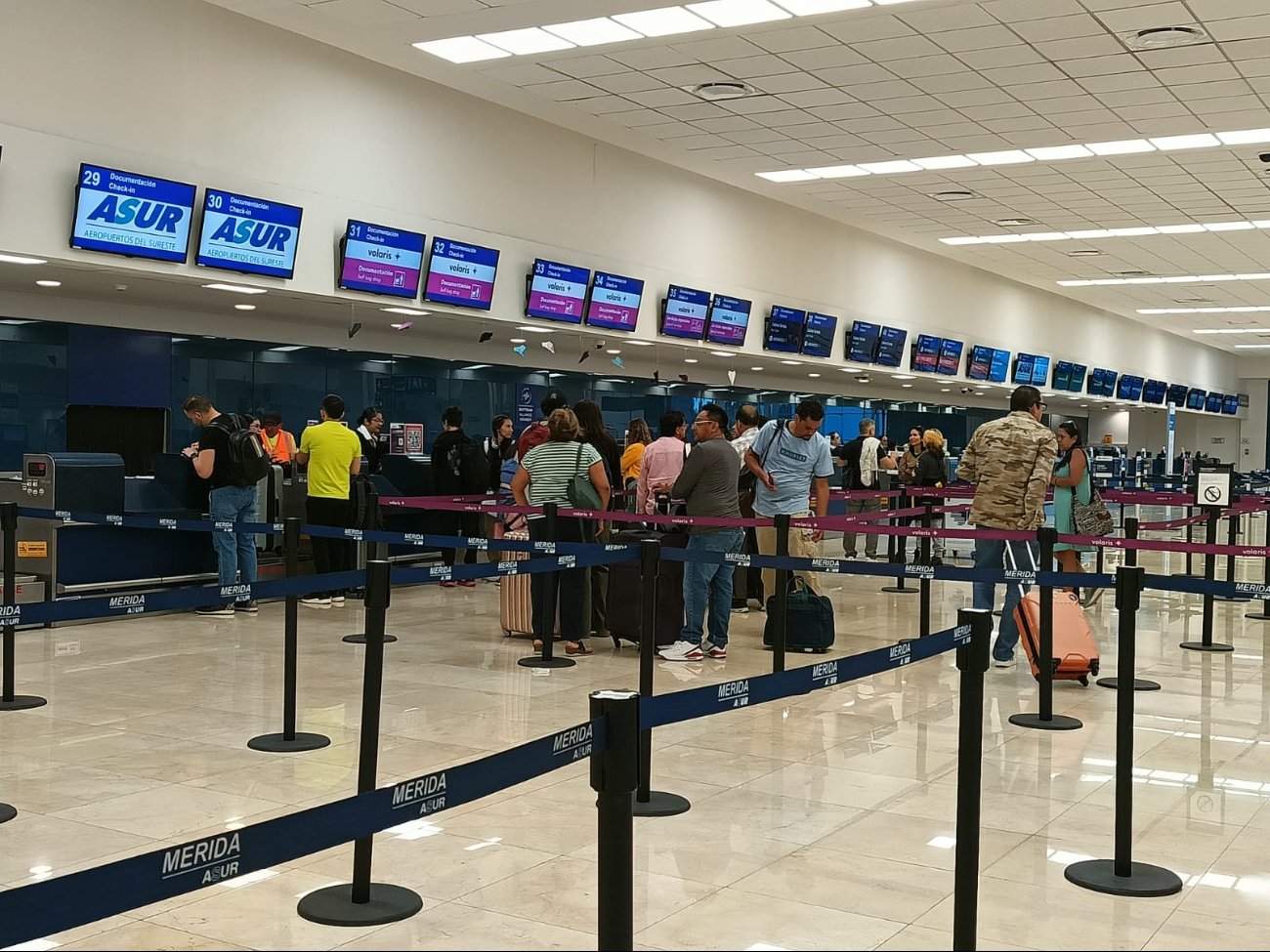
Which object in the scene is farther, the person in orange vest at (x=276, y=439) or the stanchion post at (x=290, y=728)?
the person in orange vest at (x=276, y=439)

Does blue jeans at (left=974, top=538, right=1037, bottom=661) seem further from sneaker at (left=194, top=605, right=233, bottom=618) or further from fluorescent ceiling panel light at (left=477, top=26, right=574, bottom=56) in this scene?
sneaker at (left=194, top=605, right=233, bottom=618)

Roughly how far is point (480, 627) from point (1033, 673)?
4249 mm

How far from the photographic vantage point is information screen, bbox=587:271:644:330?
13820 mm

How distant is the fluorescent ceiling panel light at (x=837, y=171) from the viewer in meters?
14.2

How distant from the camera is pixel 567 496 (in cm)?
912

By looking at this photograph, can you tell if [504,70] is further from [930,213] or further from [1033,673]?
[930,213]

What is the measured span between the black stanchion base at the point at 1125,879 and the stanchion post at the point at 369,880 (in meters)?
2.17

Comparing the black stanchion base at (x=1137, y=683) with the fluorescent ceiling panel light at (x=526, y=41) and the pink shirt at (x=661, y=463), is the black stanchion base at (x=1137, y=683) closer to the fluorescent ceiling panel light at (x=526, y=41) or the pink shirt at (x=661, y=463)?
the pink shirt at (x=661, y=463)

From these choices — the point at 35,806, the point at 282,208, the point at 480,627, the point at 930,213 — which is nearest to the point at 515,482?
the point at 480,627

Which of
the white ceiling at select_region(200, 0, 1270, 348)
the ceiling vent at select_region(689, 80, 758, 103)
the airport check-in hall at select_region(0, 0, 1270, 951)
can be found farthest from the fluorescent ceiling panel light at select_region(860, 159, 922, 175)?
the ceiling vent at select_region(689, 80, 758, 103)

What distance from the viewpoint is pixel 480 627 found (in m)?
9.98

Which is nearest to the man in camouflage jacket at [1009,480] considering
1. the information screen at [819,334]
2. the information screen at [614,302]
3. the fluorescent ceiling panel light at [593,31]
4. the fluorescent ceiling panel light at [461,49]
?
the fluorescent ceiling panel light at [593,31]

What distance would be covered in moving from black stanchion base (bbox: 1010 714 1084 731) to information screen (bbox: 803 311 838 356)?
1124 cm

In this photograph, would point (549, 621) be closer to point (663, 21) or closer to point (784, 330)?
point (663, 21)
